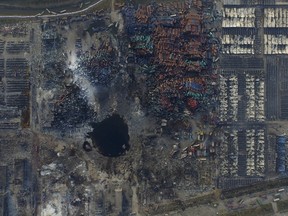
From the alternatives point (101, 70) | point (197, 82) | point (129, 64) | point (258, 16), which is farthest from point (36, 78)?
point (258, 16)

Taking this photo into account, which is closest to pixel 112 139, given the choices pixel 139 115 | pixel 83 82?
pixel 139 115

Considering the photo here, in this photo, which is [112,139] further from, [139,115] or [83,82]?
[83,82]

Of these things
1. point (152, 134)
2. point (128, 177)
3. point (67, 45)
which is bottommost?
point (128, 177)

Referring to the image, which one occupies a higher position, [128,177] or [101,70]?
[101,70]

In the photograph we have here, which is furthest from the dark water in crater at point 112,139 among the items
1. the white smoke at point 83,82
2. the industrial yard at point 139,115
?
the white smoke at point 83,82

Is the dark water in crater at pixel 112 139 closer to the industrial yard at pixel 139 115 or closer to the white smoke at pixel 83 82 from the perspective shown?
the industrial yard at pixel 139 115

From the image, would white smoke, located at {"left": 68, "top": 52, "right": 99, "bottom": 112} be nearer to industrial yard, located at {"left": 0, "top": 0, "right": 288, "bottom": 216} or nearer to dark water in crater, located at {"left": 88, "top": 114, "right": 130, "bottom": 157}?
industrial yard, located at {"left": 0, "top": 0, "right": 288, "bottom": 216}

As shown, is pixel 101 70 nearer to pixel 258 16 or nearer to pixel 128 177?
pixel 128 177

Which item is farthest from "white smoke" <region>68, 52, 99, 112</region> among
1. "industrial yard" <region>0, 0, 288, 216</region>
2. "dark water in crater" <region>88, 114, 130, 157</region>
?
"dark water in crater" <region>88, 114, 130, 157</region>
